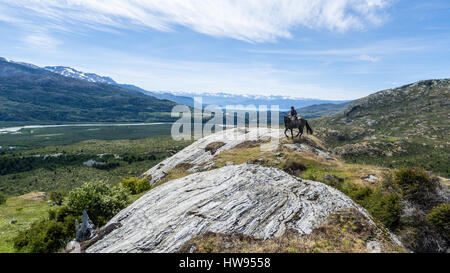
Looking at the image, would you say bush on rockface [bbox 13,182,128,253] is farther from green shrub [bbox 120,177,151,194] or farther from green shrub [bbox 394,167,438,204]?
green shrub [bbox 394,167,438,204]

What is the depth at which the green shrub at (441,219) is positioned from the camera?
18.9 m

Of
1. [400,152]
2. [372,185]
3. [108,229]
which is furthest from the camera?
[400,152]

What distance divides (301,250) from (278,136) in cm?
3443

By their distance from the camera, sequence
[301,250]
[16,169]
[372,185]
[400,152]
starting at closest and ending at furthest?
[301,250], [372,185], [400,152], [16,169]

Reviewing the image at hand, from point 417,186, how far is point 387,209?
486cm

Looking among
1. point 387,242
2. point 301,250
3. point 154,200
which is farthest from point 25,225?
point 387,242

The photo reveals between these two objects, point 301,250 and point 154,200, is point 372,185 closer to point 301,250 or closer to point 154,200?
point 301,250

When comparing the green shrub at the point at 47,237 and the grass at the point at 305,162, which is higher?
the grass at the point at 305,162

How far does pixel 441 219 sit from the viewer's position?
62.7ft

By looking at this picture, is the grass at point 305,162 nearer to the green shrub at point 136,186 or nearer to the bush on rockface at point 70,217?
the green shrub at point 136,186

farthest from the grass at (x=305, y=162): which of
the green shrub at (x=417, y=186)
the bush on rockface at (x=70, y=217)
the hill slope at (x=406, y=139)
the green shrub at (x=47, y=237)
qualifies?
the hill slope at (x=406, y=139)

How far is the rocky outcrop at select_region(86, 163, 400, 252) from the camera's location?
54.5 feet

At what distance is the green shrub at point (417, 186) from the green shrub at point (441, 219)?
2590 millimetres

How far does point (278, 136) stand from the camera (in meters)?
47.7
